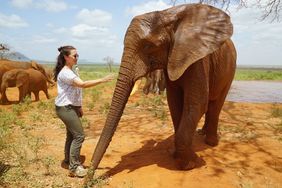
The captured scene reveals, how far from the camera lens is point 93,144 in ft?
23.7

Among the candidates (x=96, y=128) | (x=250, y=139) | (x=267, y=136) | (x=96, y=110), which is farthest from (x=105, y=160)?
(x=96, y=110)

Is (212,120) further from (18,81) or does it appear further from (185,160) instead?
(18,81)

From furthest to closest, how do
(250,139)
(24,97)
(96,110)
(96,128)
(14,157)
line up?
(24,97)
(96,110)
(96,128)
(250,139)
(14,157)

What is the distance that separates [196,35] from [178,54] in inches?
15.9

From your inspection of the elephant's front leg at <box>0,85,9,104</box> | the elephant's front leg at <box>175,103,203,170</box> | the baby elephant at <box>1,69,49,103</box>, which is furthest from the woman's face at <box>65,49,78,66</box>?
the elephant's front leg at <box>0,85,9,104</box>

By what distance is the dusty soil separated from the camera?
17.3 feet

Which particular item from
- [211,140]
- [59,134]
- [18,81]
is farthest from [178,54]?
[18,81]

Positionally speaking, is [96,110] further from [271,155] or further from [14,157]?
[271,155]

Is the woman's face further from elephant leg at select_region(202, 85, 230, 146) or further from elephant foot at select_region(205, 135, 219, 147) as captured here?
elephant foot at select_region(205, 135, 219, 147)

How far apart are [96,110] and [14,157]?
5.48 meters

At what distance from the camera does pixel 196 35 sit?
521 centimetres

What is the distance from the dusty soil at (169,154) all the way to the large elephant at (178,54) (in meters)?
0.44

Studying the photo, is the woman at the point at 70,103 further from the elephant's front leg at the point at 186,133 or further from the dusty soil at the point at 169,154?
the elephant's front leg at the point at 186,133

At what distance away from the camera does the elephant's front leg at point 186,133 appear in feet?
18.1
